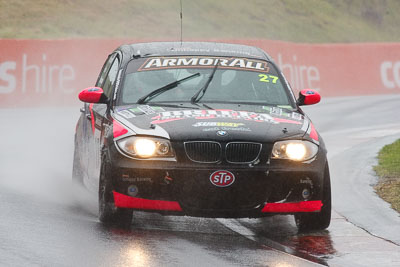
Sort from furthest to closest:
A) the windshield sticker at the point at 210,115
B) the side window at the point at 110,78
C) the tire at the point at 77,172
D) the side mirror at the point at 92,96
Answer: the tire at the point at 77,172 < the side window at the point at 110,78 < the side mirror at the point at 92,96 < the windshield sticker at the point at 210,115

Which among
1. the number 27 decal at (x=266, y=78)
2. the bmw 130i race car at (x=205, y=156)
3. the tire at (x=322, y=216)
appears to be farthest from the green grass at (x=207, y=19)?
the tire at (x=322, y=216)

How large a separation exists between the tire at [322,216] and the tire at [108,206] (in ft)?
4.73

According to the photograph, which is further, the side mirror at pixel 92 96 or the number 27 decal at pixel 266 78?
the number 27 decal at pixel 266 78

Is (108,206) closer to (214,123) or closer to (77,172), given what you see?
(214,123)

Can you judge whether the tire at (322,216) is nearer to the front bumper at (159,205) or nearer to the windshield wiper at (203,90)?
the front bumper at (159,205)

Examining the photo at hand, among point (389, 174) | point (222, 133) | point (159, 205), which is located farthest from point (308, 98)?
point (389, 174)

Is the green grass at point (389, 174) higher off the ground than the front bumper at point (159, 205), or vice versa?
the front bumper at point (159, 205)

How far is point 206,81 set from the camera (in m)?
9.55

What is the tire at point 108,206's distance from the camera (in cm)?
832

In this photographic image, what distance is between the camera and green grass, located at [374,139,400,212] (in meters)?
10.6

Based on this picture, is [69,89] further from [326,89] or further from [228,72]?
[228,72]

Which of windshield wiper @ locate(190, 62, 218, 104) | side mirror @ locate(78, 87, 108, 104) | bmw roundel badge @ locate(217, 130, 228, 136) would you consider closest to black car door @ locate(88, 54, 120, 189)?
side mirror @ locate(78, 87, 108, 104)

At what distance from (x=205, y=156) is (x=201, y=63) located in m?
1.84

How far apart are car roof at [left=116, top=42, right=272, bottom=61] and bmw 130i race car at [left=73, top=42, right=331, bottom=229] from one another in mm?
594
